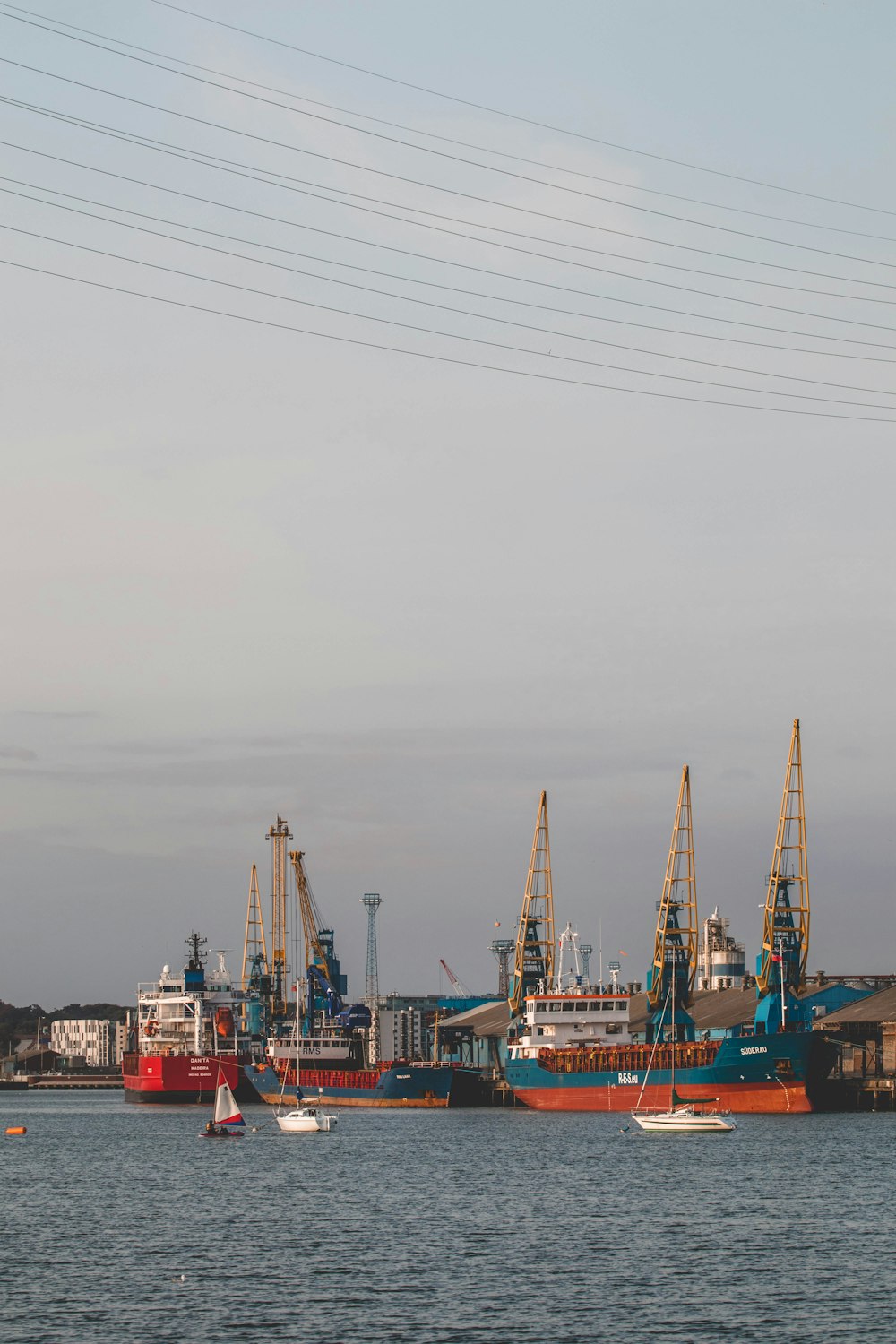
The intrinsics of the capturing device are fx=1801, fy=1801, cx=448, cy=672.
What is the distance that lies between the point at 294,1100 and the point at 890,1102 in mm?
48360

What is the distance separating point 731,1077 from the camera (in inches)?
4427

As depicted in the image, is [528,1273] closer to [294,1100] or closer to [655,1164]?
[655,1164]

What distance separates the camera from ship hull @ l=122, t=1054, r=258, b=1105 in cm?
14312

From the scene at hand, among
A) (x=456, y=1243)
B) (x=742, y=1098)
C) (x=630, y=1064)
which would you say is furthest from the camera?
(x=630, y=1064)

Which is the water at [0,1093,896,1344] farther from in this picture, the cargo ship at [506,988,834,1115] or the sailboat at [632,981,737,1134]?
the cargo ship at [506,988,834,1115]

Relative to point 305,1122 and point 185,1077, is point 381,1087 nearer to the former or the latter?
point 185,1077

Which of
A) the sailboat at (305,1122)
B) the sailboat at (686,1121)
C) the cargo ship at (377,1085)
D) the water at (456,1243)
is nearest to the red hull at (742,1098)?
the sailboat at (686,1121)

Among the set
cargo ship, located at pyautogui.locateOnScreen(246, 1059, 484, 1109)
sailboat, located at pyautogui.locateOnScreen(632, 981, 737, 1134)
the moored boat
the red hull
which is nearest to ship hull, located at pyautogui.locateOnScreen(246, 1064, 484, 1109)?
cargo ship, located at pyautogui.locateOnScreen(246, 1059, 484, 1109)

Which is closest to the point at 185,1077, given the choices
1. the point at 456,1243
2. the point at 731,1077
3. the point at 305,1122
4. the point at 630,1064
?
the point at 305,1122

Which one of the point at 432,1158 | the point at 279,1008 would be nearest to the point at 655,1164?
the point at 432,1158

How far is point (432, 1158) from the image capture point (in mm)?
85562

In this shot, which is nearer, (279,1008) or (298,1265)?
(298,1265)

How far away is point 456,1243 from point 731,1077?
62.7 metres

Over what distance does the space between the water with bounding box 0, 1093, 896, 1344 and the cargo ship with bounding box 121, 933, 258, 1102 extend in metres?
49.1
